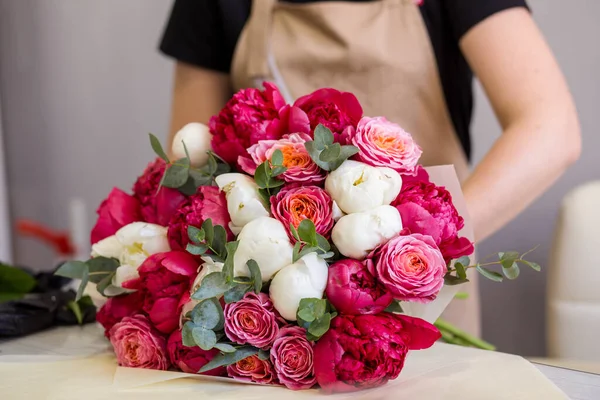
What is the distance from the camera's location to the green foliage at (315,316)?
39 cm

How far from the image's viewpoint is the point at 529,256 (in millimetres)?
1109

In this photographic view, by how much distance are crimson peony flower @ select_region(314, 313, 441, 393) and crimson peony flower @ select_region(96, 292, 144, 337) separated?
0.55 feet

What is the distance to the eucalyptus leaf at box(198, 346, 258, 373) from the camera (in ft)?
1.37

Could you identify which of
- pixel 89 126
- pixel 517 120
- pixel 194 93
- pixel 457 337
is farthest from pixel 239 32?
pixel 89 126

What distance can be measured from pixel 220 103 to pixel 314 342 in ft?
1.96

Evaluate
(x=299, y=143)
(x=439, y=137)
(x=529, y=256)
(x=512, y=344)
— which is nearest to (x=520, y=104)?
(x=439, y=137)

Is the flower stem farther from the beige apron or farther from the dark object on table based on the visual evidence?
the dark object on table

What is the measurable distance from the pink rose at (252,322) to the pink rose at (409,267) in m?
0.08

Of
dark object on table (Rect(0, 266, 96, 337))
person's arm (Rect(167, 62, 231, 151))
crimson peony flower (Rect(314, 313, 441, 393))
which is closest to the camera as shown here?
crimson peony flower (Rect(314, 313, 441, 393))

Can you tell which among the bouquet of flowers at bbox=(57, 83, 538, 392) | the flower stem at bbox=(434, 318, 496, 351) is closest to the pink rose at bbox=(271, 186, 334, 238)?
the bouquet of flowers at bbox=(57, 83, 538, 392)

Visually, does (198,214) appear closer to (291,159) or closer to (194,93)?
(291,159)

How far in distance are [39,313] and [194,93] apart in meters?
0.40

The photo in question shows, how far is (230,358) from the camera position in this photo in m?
0.42

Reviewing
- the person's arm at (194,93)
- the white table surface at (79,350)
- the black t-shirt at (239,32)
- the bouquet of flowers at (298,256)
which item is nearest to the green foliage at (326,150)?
the bouquet of flowers at (298,256)
